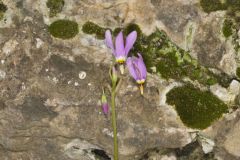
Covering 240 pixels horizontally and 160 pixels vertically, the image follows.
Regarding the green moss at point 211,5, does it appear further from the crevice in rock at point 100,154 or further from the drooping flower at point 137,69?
the crevice in rock at point 100,154

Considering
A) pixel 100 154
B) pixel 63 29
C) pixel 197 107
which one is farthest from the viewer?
Result: pixel 100 154

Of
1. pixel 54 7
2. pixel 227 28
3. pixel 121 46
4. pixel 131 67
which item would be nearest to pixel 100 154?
pixel 131 67

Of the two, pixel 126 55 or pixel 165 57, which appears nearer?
pixel 126 55

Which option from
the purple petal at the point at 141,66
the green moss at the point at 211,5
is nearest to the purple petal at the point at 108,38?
the purple petal at the point at 141,66

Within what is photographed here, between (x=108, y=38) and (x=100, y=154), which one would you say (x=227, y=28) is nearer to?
(x=108, y=38)

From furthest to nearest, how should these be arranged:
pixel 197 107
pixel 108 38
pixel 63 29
Answer: pixel 63 29 → pixel 197 107 → pixel 108 38

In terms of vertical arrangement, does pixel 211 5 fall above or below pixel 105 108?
above
